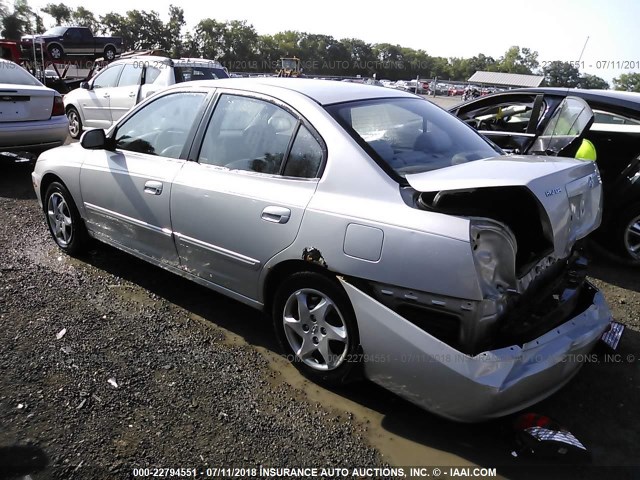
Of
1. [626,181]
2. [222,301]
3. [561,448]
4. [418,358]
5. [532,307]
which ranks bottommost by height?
[222,301]

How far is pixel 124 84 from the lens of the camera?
9539 millimetres

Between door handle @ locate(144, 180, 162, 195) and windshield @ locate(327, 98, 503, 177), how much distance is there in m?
1.38

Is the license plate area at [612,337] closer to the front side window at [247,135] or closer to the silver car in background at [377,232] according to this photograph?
the silver car in background at [377,232]

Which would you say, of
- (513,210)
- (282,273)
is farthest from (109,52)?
(513,210)

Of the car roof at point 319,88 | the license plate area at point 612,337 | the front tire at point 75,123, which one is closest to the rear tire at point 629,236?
the license plate area at point 612,337

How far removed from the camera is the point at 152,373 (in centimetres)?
294

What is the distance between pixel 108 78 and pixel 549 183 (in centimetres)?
972

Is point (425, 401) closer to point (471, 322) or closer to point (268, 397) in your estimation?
point (471, 322)

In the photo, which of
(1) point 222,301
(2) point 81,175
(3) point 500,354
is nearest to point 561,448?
(3) point 500,354

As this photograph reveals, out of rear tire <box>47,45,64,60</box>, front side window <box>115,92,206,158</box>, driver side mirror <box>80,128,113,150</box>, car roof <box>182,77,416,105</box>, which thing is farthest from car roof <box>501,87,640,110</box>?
rear tire <box>47,45,64,60</box>

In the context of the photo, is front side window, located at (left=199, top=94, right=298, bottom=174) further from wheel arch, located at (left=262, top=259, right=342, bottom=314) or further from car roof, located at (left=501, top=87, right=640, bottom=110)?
car roof, located at (left=501, top=87, right=640, bottom=110)

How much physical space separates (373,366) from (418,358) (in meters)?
0.29

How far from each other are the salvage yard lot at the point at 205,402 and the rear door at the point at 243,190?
1.62 feet

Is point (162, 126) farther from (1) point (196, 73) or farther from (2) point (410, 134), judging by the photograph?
(1) point (196, 73)
